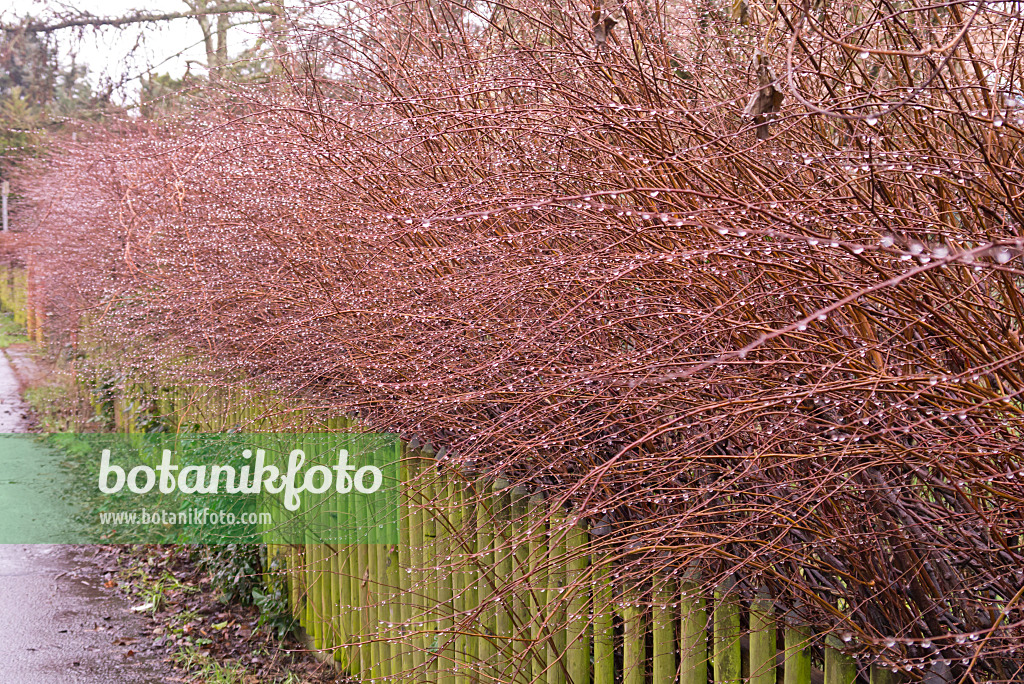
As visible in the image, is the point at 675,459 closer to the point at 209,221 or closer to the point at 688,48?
the point at 688,48

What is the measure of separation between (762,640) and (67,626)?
4598 mm

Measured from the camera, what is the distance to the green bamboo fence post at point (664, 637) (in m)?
2.49

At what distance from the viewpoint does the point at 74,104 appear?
2522 centimetres

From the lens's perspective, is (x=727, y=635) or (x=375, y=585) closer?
(x=727, y=635)

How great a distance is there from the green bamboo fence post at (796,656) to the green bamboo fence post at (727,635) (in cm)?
14

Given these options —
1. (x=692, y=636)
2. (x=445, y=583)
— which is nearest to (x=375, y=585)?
(x=445, y=583)

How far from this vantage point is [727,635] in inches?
91.7

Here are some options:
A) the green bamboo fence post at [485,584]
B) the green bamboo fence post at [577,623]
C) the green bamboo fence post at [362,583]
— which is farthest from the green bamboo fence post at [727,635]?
the green bamboo fence post at [362,583]

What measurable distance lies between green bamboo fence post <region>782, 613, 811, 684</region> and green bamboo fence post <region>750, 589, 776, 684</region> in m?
Result: 0.04

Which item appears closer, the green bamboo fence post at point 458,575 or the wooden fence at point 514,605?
the wooden fence at point 514,605

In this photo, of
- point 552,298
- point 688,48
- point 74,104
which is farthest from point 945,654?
point 74,104
